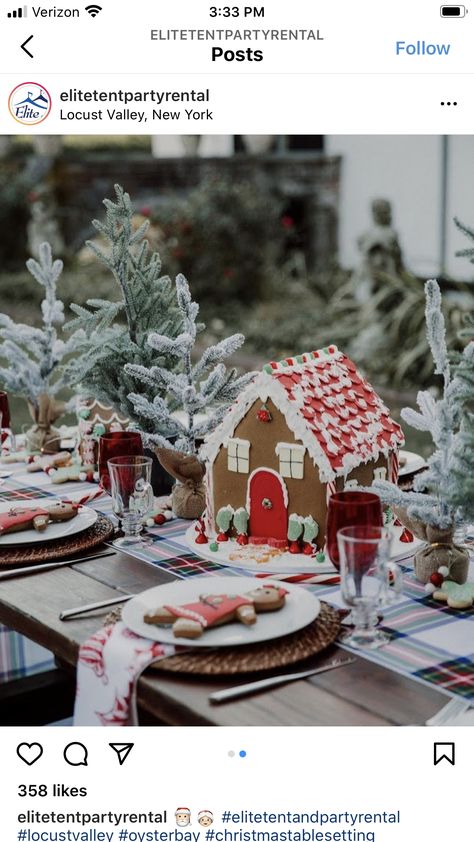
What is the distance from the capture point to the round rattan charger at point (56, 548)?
208 cm

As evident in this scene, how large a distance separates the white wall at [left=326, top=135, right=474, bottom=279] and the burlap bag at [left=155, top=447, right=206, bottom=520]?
5.89m

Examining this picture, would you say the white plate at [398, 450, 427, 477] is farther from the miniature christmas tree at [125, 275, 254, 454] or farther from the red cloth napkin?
the red cloth napkin

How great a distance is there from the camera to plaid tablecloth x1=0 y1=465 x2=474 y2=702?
1562 mm

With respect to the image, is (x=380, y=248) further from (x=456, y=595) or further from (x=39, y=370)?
(x=456, y=595)

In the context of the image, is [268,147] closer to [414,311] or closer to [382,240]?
[382,240]

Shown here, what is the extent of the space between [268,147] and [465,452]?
10526mm

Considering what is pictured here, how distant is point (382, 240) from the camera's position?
727cm
